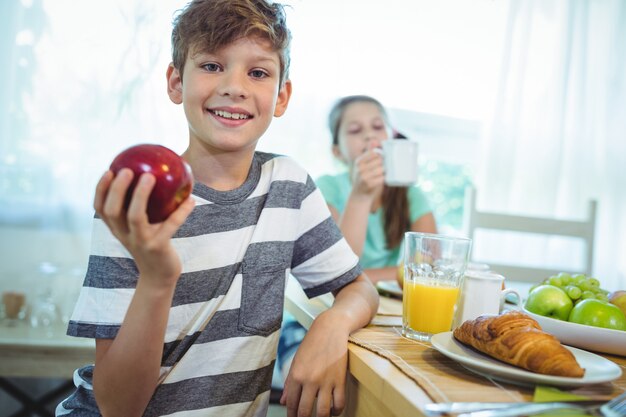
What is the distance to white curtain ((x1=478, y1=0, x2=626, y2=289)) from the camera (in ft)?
7.44

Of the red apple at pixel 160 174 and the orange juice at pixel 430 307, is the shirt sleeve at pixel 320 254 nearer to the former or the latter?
the orange juice at pixel 430 307

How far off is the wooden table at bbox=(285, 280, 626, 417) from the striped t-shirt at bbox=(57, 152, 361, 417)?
17 cm

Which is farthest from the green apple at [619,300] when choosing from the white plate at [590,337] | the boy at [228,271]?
the boy at [228,271]

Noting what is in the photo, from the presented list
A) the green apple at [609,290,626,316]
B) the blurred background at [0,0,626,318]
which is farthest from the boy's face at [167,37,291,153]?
the blurred background at [0,0,626,318]

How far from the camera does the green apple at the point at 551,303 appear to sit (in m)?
0.84

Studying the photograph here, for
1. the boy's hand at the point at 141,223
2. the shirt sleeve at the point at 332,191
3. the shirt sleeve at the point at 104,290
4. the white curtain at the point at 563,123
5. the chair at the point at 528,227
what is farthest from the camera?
the white curtain at the point at 563,123

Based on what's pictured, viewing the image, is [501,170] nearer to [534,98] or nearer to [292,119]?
[534,98]

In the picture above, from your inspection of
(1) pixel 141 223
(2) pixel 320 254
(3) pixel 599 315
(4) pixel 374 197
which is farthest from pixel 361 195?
(1) pixel 141 223

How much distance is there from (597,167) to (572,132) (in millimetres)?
188

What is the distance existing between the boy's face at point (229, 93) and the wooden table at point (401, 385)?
36cm

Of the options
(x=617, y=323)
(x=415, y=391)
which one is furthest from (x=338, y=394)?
(x=617, y=323)

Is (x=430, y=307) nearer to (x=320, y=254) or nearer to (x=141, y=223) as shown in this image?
(x=320, y=254)

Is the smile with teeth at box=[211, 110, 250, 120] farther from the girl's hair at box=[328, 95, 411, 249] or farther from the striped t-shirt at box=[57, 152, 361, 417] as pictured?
the girl's hair at box=[328, 95, 411, 249]

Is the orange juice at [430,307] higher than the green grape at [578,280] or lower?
lower
